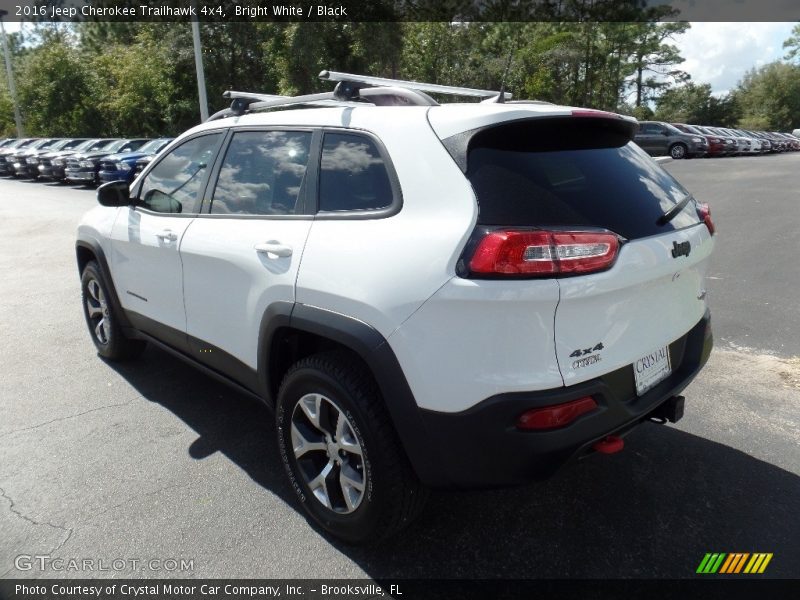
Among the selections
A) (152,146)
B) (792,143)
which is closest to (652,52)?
(792,143)

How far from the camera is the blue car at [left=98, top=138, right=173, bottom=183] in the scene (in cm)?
1859

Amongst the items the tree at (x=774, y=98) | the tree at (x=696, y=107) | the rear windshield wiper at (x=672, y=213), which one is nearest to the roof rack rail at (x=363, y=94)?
the rear windshield wiper at (x=672, y=213)

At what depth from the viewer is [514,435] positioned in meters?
2.09

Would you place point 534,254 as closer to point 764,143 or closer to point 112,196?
point 112,196

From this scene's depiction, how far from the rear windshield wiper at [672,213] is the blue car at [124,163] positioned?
18.3m

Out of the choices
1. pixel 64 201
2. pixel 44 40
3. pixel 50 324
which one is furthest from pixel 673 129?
pixel 44 40

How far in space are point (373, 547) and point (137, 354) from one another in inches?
118

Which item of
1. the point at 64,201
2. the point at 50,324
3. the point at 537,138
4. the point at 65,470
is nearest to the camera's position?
the point at 537,138

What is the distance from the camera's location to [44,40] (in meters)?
45.3

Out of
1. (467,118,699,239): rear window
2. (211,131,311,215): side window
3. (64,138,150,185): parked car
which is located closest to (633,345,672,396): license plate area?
(467,118,699,239): rear window

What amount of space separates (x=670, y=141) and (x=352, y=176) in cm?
2814

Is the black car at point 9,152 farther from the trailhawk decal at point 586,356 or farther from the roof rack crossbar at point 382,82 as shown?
the trailhawk decal at point 586,356

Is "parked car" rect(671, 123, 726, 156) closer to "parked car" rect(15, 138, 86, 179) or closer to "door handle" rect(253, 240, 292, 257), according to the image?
"parked car" rect(15, 138, 86, 179)

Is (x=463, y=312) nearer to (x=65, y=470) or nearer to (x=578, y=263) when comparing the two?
(x=578, y=263)
